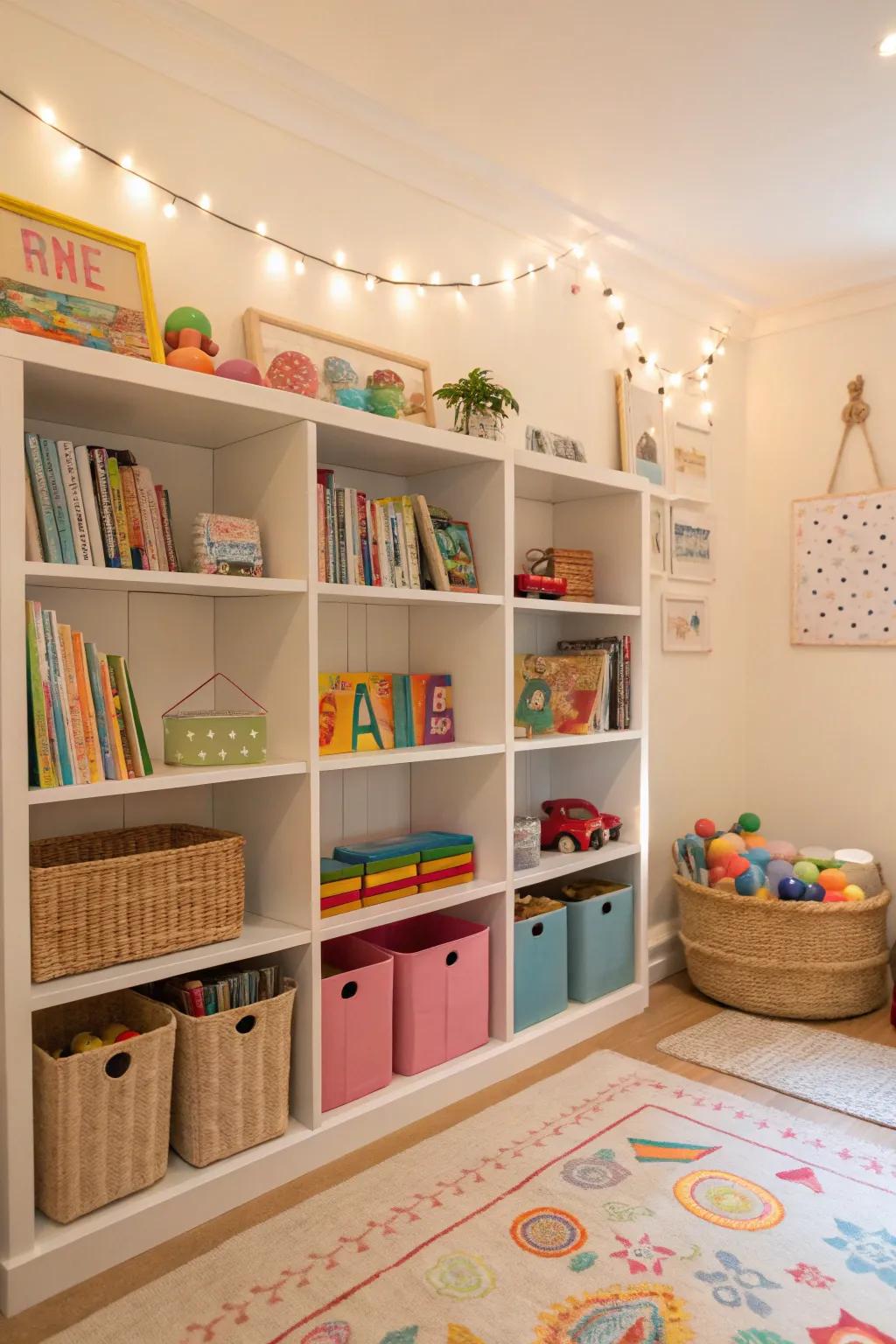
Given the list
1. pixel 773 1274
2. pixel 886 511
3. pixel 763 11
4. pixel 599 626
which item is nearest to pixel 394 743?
pixel 599 626

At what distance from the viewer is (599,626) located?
3.13 meters

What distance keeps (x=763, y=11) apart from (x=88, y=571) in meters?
1.87

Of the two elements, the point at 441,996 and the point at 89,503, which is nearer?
the point at 89,503

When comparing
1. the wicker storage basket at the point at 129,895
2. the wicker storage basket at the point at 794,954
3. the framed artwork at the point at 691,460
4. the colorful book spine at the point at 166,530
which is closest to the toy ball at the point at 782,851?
the wicker storage basket at the point at 794,954

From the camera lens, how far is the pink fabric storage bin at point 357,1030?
2.16 metres

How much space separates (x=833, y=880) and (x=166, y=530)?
235 centimetres

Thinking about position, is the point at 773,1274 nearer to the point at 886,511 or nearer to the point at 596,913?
the point at 596,913

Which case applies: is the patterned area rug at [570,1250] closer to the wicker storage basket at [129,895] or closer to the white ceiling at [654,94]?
the wicker storage basket at [129,895]

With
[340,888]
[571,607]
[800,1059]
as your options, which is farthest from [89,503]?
[800,1059]

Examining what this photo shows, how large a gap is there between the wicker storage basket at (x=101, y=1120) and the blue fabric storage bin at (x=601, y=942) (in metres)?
1.34

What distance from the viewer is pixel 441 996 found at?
241 cm

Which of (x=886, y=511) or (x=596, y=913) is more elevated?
(x=886, y=511)

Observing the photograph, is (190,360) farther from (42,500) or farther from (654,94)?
(654,94)

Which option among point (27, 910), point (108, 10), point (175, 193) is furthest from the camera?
point (175, 193)
